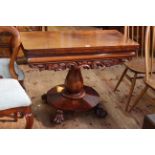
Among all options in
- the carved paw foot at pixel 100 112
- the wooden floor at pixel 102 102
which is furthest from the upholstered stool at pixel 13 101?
the carved paw foot at pixel 100 112

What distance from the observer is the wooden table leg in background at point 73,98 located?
2348mm

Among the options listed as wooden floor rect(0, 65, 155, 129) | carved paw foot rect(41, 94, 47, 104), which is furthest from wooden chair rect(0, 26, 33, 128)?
carved paw foot rect(41, 94, 47, 104)

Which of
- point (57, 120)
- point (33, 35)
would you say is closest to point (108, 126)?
point (57, 120)

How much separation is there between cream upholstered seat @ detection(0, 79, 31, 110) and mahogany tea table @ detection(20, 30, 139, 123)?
24cm

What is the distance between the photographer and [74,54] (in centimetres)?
198

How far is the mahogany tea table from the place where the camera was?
193cm

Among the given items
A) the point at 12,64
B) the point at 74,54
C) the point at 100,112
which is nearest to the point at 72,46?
the point at 74,54

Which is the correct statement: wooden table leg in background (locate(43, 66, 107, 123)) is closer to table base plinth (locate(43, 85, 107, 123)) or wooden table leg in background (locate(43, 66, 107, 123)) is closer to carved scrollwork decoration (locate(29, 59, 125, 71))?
table base plinth (locate(43, 85, 107, 123))

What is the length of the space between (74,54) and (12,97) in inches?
22.0
